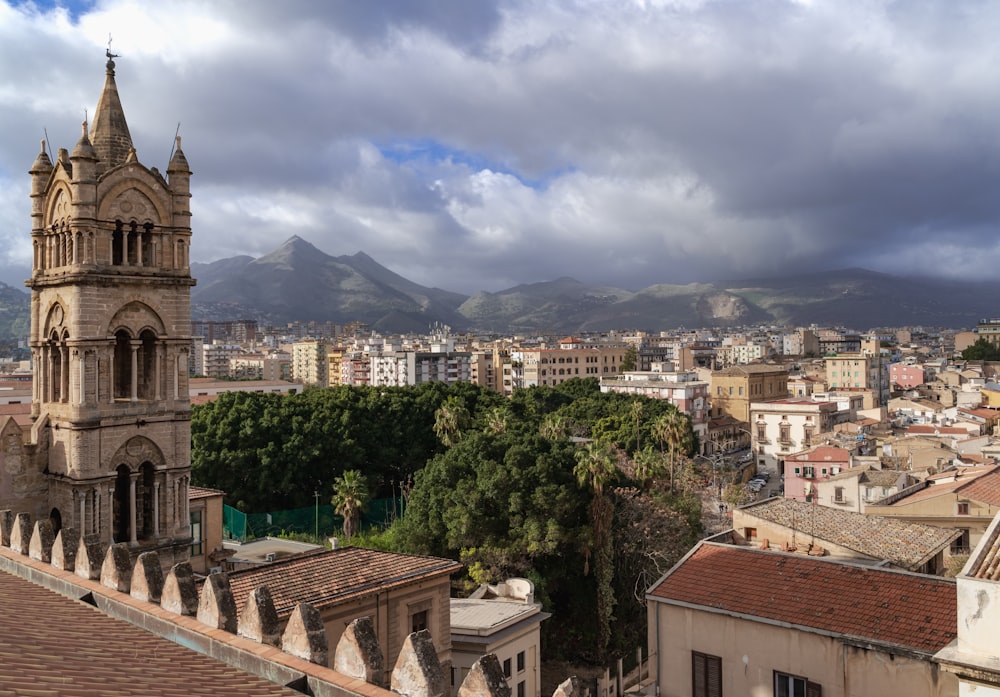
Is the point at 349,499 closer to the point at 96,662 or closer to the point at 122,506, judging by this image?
the point at 122,506

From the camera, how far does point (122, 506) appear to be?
23453mm

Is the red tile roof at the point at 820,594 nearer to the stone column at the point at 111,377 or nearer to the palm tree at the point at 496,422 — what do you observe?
the stone column at the point at 111,377

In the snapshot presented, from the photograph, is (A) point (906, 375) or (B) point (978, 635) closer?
(B) point (978, 635)

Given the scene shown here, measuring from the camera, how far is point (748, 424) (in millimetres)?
116688

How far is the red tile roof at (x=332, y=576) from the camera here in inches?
832

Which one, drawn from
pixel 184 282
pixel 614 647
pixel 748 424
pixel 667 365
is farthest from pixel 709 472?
pixel 667 365

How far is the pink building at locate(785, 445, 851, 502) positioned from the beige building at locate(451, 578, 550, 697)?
3910 centimetres

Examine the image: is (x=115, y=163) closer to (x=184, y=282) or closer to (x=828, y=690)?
(x=184, y=282)

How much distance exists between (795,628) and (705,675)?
2953mm

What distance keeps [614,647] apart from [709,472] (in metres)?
36.2

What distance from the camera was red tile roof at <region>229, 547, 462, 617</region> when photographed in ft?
69.3

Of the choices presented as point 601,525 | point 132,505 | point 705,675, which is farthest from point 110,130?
point 601,525

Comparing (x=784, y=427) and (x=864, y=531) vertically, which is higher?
(x=864, y=531)

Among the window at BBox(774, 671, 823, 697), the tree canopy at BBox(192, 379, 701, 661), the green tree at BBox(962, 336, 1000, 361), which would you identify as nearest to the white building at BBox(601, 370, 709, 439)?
the tree canopy at BBox(192, 379, 701, 661)
